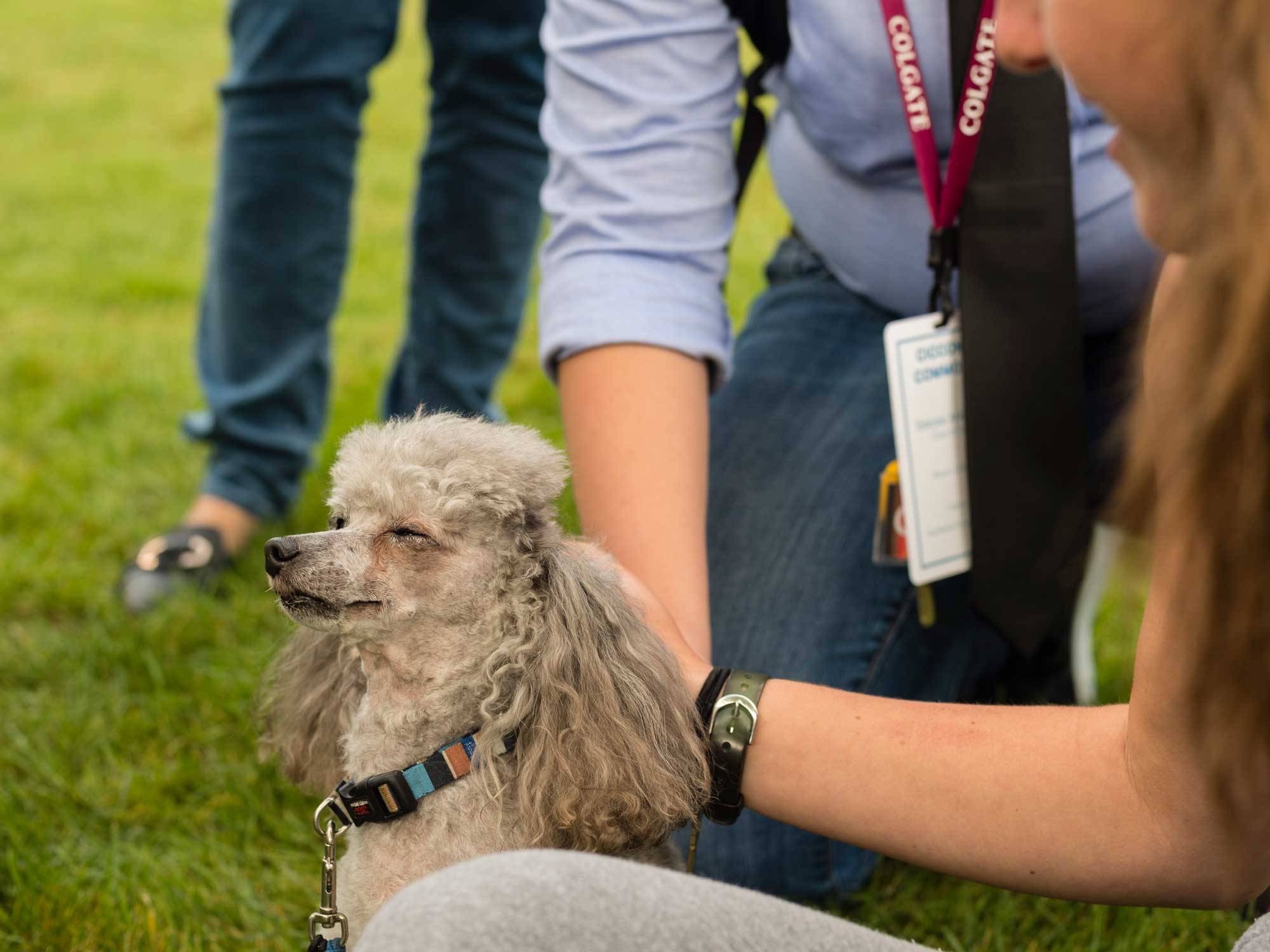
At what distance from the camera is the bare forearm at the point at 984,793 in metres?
1.17

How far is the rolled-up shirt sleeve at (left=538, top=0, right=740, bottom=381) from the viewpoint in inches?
63.5

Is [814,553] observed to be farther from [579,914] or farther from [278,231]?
[278,231]

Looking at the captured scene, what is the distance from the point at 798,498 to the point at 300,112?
131 cm

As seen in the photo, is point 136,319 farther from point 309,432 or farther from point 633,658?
point 633,658

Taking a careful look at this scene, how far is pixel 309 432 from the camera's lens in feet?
9.33

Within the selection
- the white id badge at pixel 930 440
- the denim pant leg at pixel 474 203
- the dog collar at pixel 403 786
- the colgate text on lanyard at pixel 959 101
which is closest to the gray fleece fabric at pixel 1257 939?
the dog collar at pixel 403 786

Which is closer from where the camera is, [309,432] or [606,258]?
[606,258]

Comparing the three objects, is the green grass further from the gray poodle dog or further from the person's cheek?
the person's cheek

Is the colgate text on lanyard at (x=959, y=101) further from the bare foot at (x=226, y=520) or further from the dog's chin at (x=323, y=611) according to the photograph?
the bare foot at (x=226, y=520)

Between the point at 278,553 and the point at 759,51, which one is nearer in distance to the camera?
the point at 278,553

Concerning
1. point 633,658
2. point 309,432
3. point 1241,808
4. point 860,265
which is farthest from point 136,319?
point 1241,808

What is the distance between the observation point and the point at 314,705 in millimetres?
1400

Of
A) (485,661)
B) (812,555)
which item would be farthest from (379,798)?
(812,555)

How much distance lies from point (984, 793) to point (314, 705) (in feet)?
2.32
